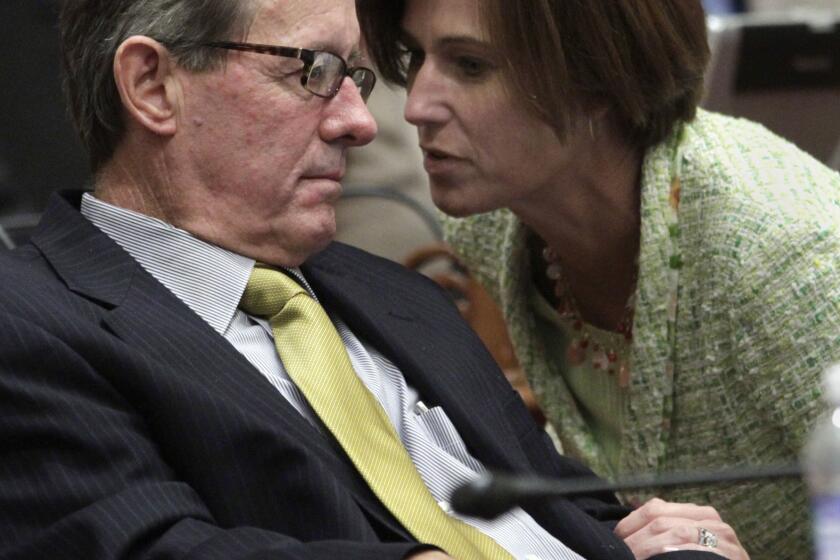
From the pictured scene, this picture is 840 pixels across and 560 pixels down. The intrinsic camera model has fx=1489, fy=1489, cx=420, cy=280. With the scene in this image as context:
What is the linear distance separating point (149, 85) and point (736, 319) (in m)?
1.04

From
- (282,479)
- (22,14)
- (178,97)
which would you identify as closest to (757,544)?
(282,479)

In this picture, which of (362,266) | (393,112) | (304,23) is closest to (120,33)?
(304,23)

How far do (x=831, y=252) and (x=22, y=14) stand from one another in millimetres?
2541

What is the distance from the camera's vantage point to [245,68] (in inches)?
80.4

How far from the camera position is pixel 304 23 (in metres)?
2.07

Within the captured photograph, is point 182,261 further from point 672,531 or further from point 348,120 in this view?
point 672,531

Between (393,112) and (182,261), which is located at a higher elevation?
(182,261)

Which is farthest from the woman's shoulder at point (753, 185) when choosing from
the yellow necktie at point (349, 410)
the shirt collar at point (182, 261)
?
the shirt collar at point (182, 261)

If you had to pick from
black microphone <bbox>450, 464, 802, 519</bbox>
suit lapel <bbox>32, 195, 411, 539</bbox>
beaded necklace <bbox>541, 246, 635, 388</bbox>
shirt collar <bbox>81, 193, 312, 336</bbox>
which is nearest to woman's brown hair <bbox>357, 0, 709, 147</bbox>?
beaded necklace <bbox>541, 246, 635, 388</bbox>

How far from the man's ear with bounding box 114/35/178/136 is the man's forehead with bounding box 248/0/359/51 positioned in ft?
0.41

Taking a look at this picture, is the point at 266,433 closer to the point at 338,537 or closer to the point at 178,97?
the point at 338,537

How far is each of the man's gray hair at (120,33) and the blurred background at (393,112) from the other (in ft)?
2.87

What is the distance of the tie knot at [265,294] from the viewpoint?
2.04 meters

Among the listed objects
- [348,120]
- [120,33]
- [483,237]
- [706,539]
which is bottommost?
[706,539]
